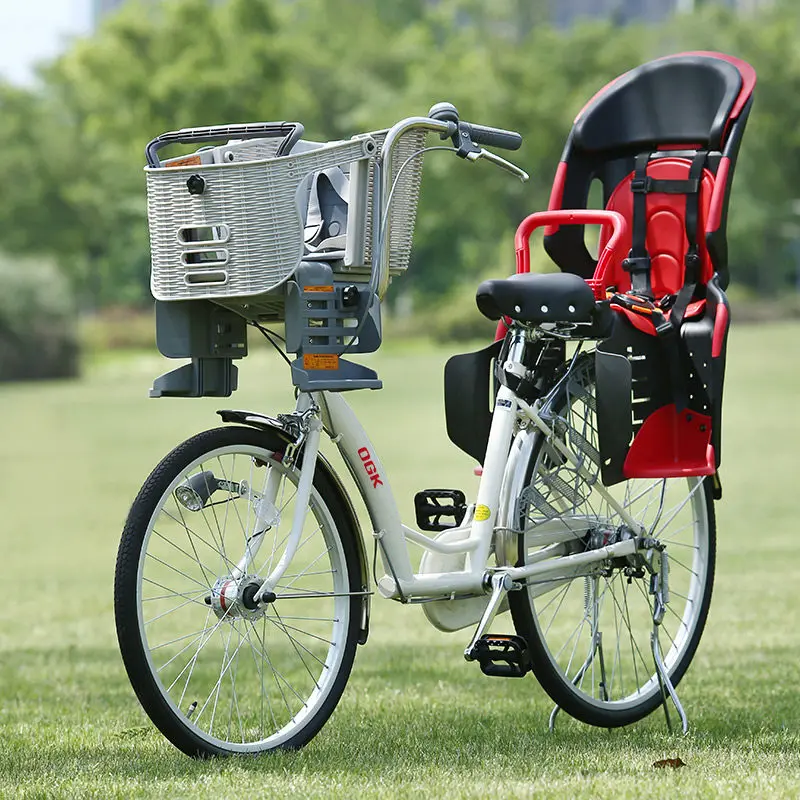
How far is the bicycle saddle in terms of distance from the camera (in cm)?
430

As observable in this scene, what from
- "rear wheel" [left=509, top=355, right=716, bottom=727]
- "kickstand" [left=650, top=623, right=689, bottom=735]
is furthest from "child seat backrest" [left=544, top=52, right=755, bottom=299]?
"kickstand" [left=650, top=623, right=689, bottom=735]

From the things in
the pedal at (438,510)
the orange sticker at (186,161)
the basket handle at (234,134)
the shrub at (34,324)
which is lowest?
the shrub at (34,324)

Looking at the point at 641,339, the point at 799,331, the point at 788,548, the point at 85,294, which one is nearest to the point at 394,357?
the point at 799,331

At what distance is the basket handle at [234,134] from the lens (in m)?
4.02

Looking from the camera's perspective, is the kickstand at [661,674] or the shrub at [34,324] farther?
the shrub at [34,324]

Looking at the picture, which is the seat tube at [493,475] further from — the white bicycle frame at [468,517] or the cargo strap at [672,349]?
the cargo strap at [672,349]

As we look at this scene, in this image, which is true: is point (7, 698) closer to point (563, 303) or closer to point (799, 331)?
point (563, 303)

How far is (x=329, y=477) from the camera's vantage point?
423cm

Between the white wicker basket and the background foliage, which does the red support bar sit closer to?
the white wicker basket

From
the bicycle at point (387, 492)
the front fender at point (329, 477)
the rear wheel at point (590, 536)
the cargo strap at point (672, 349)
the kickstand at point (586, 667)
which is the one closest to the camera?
the bicycle at point (387, 492)

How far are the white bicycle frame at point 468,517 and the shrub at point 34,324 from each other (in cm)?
3213

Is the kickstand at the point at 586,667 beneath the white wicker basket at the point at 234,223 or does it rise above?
beneath

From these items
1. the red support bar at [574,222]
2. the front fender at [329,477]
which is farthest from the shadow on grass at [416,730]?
the red support bar at [574,222]

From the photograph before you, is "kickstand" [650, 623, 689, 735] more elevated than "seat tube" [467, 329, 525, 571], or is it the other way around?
"seat tube" [467, 329, 525, 571]
